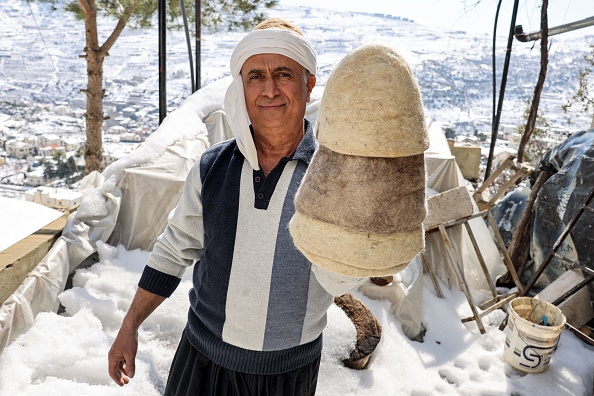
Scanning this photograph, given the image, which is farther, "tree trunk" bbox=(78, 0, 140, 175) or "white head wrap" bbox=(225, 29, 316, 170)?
"tree trunk" bbox=(78, 0, 140, 175)

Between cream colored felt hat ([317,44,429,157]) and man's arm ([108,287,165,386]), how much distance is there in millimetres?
1263

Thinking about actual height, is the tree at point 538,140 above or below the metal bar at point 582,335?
above

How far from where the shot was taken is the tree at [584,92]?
7.30 metres

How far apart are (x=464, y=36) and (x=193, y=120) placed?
4.75m

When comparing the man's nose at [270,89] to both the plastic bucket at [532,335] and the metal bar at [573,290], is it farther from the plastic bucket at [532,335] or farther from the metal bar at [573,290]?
the metal bar at [573,290]

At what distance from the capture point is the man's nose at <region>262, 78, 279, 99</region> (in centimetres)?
144

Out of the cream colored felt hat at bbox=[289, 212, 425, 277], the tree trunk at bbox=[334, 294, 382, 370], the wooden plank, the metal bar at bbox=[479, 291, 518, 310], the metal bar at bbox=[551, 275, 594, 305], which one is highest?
the cream colored felt hat at bbox=[289, 212, 425, 277]

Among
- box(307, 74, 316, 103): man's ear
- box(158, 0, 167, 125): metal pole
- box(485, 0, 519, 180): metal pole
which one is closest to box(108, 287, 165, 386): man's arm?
box(307, 74, 316, 103): man's ear

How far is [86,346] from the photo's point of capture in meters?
2.72

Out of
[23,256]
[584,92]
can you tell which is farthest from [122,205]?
[584,92]

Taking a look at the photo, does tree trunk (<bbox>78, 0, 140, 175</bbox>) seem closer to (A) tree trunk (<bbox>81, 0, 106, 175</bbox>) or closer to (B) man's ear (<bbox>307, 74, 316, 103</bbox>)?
(A) tree trunk (<bbox>81, 0, 106, 175</bbox>)

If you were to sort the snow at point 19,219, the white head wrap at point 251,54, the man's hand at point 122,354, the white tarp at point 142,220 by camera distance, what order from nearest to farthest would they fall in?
1. the white head wrap at point 251,54
2. the man's hand at point 122,354
3. the white tarp at point 142,220
4. the snow at point 19,219

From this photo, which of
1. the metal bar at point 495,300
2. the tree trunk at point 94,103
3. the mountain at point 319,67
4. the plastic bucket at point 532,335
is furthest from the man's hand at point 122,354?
the tree trunk at point 94,103

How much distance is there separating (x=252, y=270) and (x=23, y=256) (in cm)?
225
